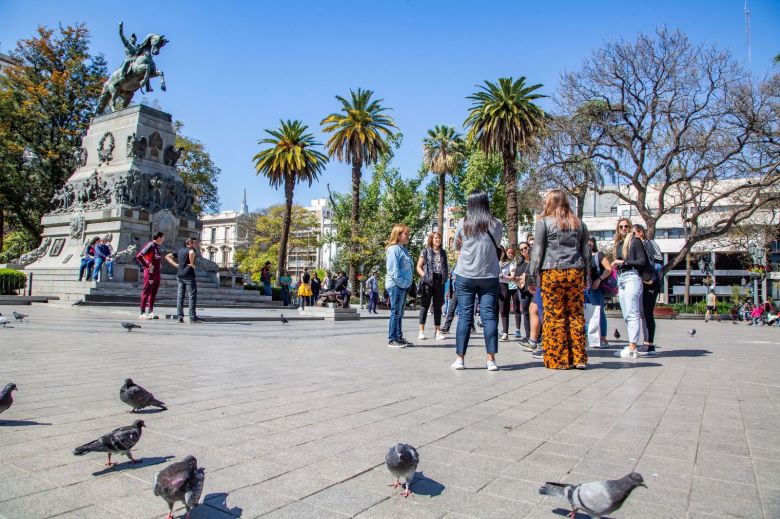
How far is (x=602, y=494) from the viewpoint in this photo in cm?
202

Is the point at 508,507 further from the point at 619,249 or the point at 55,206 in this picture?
the point at 55,206

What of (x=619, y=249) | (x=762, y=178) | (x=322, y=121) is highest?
(x=322, y=121)

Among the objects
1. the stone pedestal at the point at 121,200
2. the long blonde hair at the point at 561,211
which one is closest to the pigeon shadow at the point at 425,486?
the long blonde hair at the point at 561,211

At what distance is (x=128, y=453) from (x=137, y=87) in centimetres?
2577

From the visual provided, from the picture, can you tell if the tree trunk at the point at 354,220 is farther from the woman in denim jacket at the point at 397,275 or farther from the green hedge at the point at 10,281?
the woman in denim jacket at the point at 397,275

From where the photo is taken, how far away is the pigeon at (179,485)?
6.82ft

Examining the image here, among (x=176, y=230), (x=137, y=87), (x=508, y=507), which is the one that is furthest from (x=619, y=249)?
(x=137, y=87)

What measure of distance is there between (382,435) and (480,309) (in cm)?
308

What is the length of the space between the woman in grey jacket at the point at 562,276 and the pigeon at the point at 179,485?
479 cm

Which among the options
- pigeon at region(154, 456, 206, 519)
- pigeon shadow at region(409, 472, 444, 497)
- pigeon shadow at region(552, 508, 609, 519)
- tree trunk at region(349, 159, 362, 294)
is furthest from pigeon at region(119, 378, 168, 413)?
tree trunk at region(349, 159, 362, 294)

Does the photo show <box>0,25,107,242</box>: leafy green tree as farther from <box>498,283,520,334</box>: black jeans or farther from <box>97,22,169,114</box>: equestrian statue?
<box>498,283,520,334</box>: black jeans

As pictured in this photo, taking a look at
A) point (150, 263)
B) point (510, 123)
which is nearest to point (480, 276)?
point (150, 263)

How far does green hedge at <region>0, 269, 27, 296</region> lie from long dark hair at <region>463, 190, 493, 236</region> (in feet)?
Result: 61.9

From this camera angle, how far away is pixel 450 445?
10.3ft
